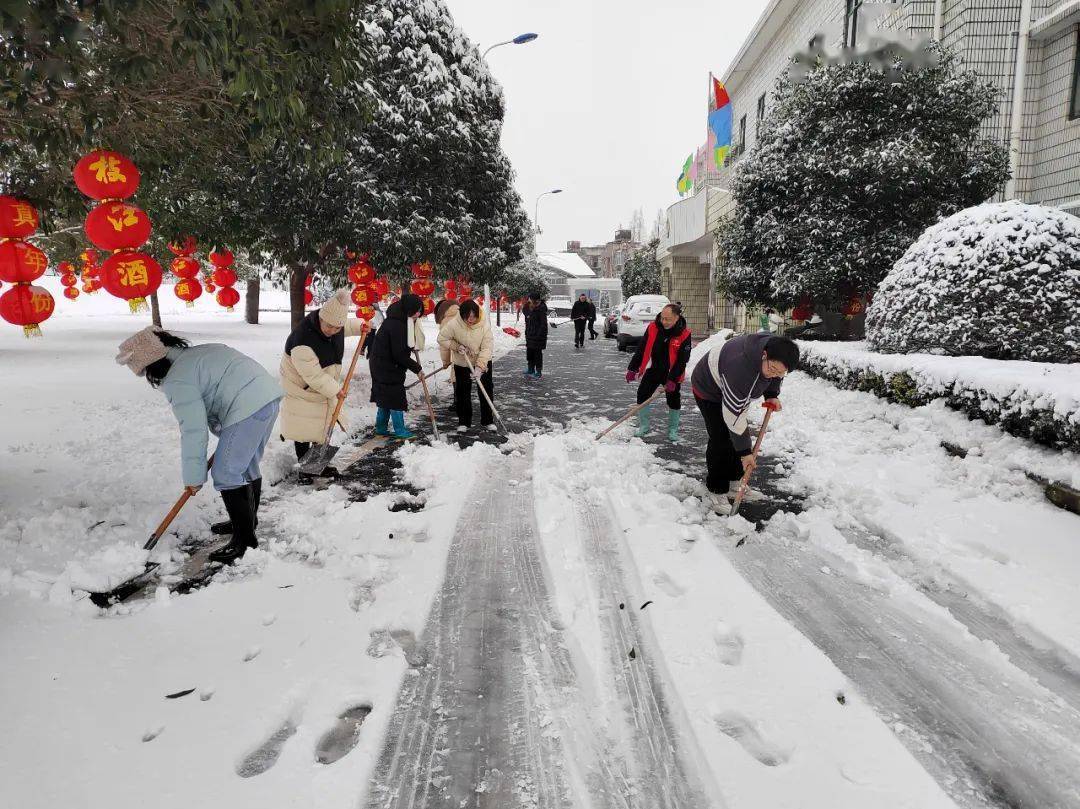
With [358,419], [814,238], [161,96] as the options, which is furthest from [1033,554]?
[814,238]

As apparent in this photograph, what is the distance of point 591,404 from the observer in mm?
9852

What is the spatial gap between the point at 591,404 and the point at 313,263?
5756 mm

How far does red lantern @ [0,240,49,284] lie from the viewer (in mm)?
4824

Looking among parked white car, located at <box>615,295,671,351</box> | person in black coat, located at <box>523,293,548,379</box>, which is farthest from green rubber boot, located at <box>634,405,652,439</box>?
parked white car, located at <box>615,295,671,351</box>

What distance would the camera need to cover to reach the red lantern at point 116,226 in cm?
469

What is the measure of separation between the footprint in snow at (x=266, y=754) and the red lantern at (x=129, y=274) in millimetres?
3986

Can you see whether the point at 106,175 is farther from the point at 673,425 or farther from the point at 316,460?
the point at 673,425

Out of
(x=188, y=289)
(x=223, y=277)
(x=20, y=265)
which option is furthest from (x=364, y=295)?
(x=20, y=265)

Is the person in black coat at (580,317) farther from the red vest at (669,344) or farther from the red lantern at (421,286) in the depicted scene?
the red vest at (669,344)

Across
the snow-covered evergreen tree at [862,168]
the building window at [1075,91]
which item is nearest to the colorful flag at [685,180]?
the snow-covered evergreen tree at [862,168]

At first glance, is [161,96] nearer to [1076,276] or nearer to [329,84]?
[329,84]

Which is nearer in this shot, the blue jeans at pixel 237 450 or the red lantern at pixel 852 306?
the blue jeans at pixel 237 450

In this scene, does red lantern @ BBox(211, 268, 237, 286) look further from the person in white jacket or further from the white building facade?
the white building facade

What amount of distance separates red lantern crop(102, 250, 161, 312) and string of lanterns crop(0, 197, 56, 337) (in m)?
0.43
